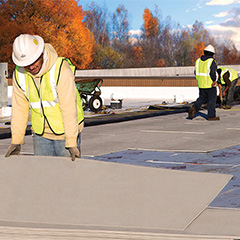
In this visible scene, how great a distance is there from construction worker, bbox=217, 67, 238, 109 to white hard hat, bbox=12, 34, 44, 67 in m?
17.1

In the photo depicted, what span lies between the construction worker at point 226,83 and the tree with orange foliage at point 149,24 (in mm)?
96074

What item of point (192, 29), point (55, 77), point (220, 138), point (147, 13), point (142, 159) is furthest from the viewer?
point (192, 29)

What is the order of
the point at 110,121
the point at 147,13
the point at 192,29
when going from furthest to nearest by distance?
the point at 192,29
the point at 147,13
the point at 110,121

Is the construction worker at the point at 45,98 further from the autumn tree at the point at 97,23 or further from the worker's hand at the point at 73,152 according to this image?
the autumn tree at the point at 97,23

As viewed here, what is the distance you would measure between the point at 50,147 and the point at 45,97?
0.66 meters

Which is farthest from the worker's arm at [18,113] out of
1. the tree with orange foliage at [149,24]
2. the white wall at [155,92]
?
the tree with orange foliage at [149,24]

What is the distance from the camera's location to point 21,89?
18.6 feet

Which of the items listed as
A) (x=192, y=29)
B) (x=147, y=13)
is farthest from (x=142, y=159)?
(x=192, y=29)

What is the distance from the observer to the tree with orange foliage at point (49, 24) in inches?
2095

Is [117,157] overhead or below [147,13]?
below

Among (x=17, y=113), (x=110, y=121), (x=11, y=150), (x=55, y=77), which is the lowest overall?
(x=110, y=121)

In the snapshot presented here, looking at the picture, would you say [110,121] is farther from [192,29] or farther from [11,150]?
[192,29]

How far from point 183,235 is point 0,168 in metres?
2.18

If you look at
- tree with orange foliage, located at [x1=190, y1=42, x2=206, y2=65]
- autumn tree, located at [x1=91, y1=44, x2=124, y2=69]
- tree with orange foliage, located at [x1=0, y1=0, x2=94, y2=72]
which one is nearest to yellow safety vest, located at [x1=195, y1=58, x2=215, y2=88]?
tree with orange foliage, located at [x1=0, y1=0, x2=94, y2=72]
